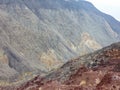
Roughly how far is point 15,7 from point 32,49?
27.2 metres

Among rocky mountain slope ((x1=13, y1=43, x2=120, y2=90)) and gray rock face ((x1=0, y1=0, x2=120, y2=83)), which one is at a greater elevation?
rocky mountain slope ((x1=13, y1=43, x2=120, y2=90))

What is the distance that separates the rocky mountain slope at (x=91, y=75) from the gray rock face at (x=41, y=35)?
4308 cm

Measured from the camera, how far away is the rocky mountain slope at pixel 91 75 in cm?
2748

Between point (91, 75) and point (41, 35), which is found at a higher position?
point (91, 75)

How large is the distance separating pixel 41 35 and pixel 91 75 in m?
105

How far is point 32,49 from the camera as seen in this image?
133 m

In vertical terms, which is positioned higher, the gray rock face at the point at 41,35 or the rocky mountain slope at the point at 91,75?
the rocky mountain slope at the point at 91,75

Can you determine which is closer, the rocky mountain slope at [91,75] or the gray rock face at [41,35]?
the rocky mountain slope at [91,75]

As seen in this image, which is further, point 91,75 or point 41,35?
point 41,35

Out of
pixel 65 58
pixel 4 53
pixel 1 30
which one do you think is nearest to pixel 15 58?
pixel 4 53

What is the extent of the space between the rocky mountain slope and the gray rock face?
43079mm

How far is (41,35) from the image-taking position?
5645 inches

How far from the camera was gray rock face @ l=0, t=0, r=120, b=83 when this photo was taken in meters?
119

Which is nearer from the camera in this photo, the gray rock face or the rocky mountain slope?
the rocky mountain slope
